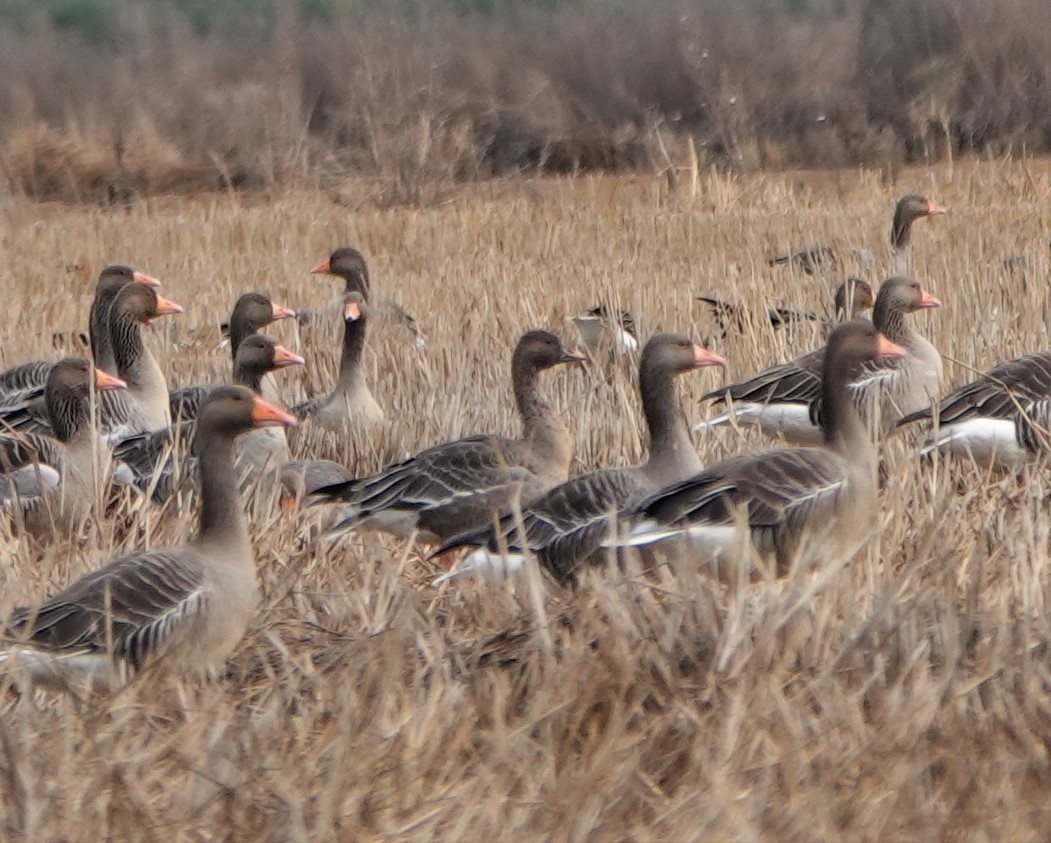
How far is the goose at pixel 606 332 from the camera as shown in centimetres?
805

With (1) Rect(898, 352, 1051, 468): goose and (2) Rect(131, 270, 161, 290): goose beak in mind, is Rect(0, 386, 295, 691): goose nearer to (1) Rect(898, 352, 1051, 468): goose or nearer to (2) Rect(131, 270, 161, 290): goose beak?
(1) Rect(898, 352, 1051, 468): goose

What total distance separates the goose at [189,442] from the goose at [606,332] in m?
1.45

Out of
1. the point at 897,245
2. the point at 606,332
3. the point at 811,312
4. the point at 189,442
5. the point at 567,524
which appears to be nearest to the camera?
the point at 567,524

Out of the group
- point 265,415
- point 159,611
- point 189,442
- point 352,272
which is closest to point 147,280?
point 352,272

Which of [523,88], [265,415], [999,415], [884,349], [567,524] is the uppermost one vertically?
[523,88]

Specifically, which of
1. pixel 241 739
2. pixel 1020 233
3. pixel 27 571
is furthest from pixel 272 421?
pixel 1020 233

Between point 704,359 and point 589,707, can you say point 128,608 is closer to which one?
point 589,707

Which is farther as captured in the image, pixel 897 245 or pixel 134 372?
pixel 897 245

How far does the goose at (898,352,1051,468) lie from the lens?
6219 mm

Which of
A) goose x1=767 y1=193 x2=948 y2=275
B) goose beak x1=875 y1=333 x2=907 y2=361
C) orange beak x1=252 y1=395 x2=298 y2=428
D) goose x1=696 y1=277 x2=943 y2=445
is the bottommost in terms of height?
goose x1=696 y1=277 x2=943 y2=445

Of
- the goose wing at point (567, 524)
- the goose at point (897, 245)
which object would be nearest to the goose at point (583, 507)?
the goose wing at point (567, 524)

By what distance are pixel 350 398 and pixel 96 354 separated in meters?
2.15

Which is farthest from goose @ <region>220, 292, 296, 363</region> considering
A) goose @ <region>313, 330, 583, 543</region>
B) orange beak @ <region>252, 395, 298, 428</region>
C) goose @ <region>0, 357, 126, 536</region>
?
orange beak @ <region>252, 395, 298, 428</region>

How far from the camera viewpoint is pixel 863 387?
25.4 ft
